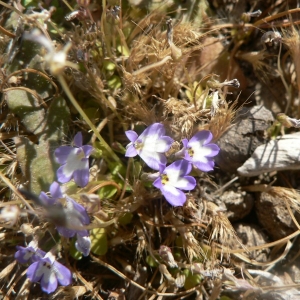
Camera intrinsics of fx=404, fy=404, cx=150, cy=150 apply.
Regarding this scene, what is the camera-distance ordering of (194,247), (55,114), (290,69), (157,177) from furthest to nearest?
(290,69) → (55,114) → (194,247) → (157,177)

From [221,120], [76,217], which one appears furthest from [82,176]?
[221,120]

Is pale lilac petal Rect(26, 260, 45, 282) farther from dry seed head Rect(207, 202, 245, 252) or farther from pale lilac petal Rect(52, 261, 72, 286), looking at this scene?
dry seed head Rect(207, 202, 245, 252)

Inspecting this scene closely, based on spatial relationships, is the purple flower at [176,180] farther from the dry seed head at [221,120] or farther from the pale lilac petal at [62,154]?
the pale lilac petal at [62,154]

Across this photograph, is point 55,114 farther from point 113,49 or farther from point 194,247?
point 194,247

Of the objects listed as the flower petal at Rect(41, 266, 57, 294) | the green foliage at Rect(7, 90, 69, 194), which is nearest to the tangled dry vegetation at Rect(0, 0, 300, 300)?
the green foliage at Rect(7, 90, 69, 194)

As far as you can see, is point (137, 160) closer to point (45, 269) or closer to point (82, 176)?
point (82, 176)

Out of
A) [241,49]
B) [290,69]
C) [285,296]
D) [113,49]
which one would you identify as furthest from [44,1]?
[285,296]

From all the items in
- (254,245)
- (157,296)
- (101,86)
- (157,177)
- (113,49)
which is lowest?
(157,296)
